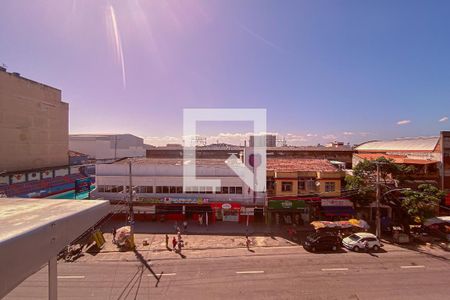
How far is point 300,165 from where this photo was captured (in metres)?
34.5

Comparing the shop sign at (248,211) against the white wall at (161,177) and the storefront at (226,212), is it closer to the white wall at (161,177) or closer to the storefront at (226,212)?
the storefront at (226,212)

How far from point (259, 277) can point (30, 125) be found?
1697 inches

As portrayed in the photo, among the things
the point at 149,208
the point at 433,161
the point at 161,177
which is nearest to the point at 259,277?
the point at 149,208

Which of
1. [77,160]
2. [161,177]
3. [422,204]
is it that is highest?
[77,160]

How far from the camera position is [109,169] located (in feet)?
109

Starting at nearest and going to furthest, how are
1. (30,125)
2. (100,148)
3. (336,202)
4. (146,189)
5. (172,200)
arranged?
(336,202), (172,200), (146,189), (30,125), (100,148)

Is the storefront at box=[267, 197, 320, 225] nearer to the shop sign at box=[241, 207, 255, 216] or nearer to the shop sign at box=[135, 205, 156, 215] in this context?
the shop sign at box=[241, 207, 255, 216]

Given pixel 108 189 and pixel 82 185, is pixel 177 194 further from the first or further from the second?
pixel 82 185

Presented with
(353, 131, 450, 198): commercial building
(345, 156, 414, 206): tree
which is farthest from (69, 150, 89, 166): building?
(353, 131, 450, 198): commercial building

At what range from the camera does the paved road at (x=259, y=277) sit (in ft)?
50.8

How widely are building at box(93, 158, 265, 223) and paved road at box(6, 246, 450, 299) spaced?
916cm

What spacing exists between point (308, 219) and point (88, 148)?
78.6 m

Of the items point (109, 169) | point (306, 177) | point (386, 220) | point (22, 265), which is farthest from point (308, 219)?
point (22, 265)

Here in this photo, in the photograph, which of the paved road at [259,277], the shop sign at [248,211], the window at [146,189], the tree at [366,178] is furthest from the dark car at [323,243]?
the window at [146,189]
